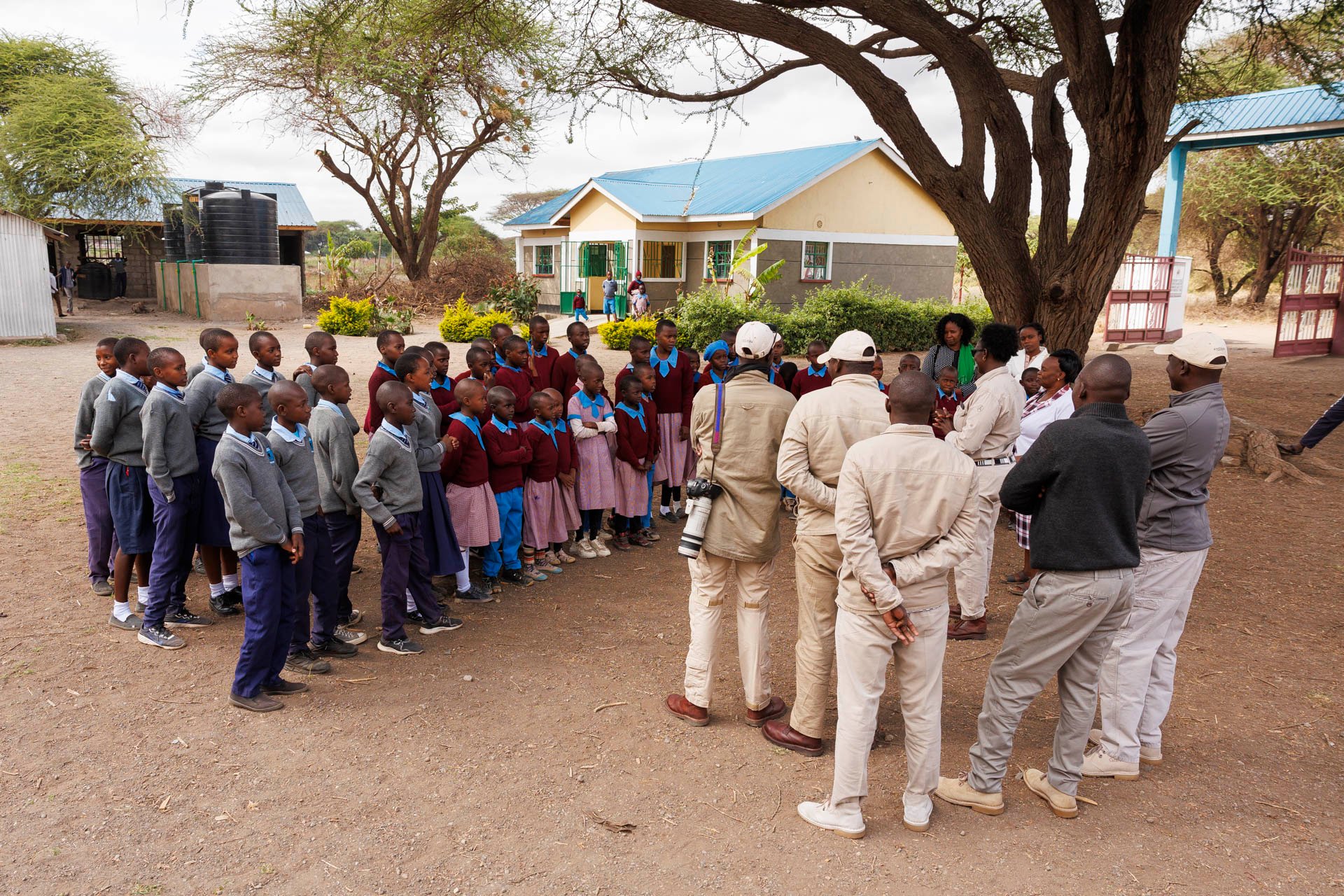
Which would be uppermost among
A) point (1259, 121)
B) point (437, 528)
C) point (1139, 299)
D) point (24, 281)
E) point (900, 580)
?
point (1259, 121)

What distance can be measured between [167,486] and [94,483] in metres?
0.87

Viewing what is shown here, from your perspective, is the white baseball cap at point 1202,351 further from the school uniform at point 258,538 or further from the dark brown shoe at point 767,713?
the school uniform at point 258,538

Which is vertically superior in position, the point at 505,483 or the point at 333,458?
the point at 333,458

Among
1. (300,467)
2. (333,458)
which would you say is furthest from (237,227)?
(300,467)

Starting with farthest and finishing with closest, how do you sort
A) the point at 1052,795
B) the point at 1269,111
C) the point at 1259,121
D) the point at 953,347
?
the point at 1269,111 < the point at 1259,121 < the point at 953,347 < the point at 1052,795

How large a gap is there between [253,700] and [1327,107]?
21.9m

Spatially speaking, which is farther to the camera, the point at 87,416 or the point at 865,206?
the point at 865,206

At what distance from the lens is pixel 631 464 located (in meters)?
6.80

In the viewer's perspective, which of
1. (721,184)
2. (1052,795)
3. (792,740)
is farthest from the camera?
(721,184)

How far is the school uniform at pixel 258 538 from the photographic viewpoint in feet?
13.5

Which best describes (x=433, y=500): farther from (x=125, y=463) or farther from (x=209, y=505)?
(x=125, y=463)

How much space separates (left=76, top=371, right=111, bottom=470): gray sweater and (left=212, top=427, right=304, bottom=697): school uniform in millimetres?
1726

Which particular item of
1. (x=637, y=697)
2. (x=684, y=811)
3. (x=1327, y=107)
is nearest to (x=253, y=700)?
(x=637, y=697)

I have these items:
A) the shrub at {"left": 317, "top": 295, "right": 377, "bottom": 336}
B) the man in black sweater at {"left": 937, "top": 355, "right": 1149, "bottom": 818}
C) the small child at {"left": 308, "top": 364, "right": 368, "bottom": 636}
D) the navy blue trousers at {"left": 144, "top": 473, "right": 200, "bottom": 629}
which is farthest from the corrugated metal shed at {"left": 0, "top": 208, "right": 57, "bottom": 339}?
the man in black sweater at {"left": 937, "top": 355, "right": 1149, "bottom": 818}
